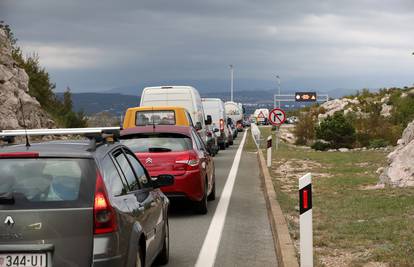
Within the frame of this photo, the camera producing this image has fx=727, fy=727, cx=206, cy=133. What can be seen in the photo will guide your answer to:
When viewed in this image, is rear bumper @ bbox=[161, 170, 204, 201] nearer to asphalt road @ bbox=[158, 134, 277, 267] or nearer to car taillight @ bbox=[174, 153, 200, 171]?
car taillight @ bbox=[174, 153, 200, 171]

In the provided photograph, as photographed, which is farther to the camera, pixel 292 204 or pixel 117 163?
pixel 292 204

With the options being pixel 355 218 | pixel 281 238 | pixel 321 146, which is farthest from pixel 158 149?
pixel 321 146

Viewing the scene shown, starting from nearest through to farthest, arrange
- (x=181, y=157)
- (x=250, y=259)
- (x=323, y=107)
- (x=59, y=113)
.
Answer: (x=250, y=259) → (x=181, y=157) → (x=59, y=113) → (x=323, y=107)

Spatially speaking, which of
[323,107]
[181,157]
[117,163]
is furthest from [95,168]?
[323,107]

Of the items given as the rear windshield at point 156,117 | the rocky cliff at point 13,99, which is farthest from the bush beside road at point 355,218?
the rocky cliff at point 13,99

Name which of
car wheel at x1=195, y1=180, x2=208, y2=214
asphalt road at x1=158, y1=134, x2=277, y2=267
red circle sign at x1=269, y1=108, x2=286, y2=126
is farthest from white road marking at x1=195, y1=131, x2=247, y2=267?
red circle sign at x1=269, y1=108, x2=286, y2=126

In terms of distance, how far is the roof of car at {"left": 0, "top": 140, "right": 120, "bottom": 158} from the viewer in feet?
19.1

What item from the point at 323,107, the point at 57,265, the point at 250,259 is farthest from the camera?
the point at 323,107

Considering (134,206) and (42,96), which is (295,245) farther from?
(42,96)

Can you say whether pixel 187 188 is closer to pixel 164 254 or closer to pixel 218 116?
pixel 164 254

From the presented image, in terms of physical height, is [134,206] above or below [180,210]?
above

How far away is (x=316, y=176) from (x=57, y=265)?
15.0m

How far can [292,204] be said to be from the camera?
43.6 feet

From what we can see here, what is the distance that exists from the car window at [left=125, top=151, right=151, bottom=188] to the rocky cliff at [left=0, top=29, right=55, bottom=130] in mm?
19396
